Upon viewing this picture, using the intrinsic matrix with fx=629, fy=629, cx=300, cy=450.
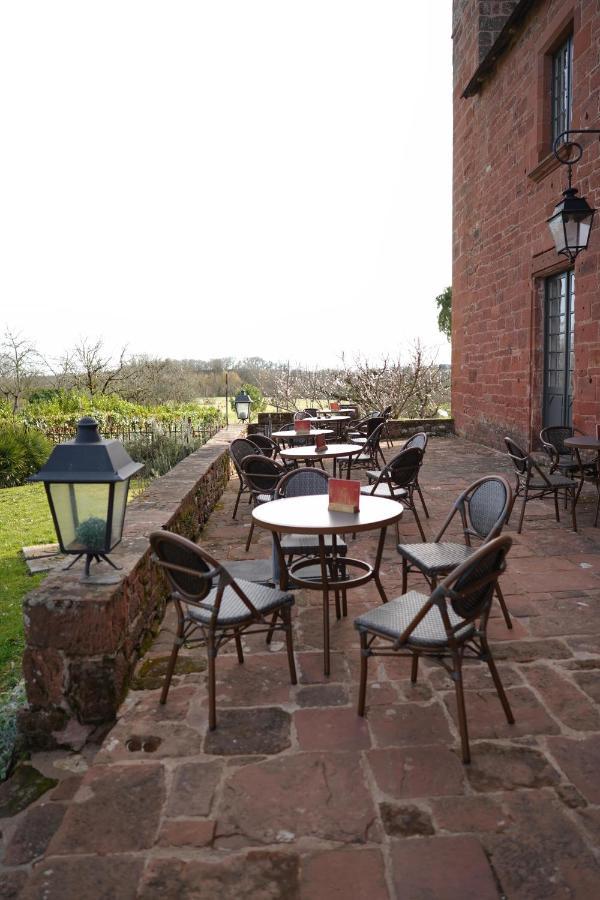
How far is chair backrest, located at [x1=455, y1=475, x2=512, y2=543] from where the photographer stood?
2.69 m

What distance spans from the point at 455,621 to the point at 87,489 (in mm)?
1427

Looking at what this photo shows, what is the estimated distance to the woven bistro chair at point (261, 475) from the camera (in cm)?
437

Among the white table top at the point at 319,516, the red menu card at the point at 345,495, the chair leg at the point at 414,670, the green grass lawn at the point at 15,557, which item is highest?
the red menu card at the point at 345,495

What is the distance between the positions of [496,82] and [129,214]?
1134 centimetres

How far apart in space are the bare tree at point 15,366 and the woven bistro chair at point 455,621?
63.2 feet

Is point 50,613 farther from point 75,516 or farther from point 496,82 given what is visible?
point 496,82

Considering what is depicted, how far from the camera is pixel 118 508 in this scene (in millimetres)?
2482

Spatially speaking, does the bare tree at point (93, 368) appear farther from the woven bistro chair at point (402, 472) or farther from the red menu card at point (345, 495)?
the red menu card at point (345, 495)

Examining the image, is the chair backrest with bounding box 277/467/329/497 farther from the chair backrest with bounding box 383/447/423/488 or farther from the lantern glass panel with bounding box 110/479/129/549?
the lantern glass panel with bounding box 110/479/129/549

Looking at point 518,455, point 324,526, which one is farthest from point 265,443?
point 324,526

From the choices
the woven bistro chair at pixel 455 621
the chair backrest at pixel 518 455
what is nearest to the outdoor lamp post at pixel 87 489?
the woven bistro chair at pixel 455 621

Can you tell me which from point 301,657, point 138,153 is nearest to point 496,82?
point 138,153

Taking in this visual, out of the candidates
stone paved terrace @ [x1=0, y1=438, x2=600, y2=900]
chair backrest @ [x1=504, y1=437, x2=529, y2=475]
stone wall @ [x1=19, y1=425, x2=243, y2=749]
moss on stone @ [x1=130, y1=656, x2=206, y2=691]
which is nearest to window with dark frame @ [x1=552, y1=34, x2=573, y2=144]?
chair backrest @ [x1=504, y1=437, x2=529, y2=475]

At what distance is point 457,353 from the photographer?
10.5 metres
